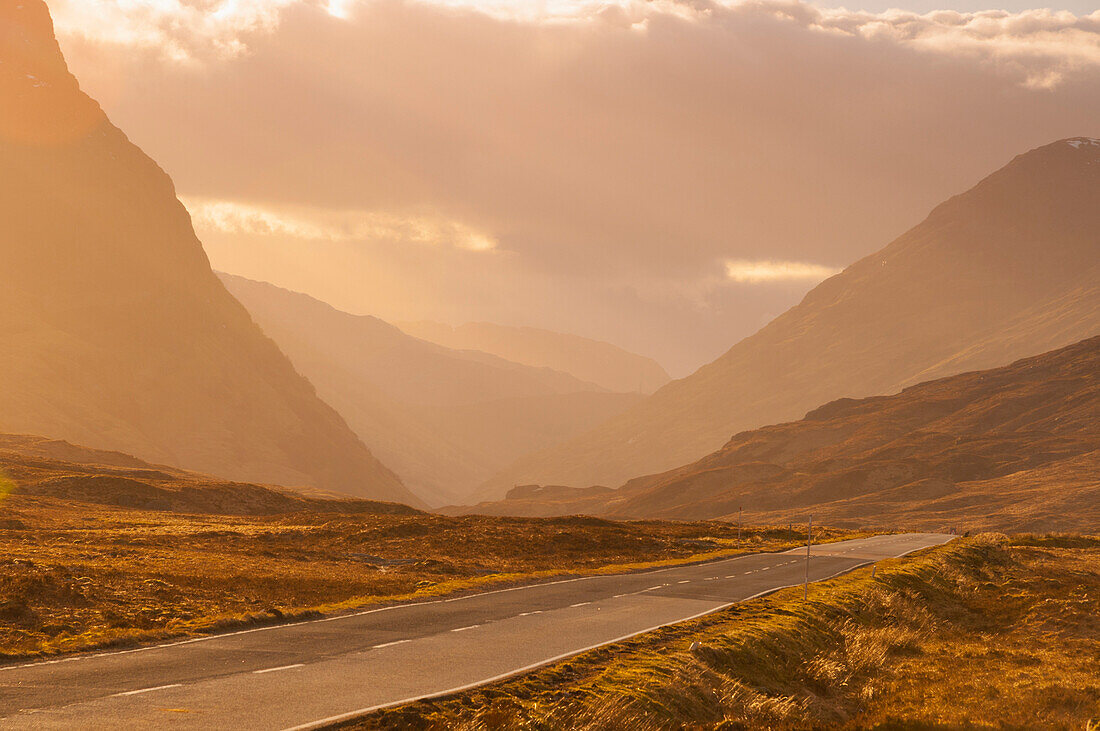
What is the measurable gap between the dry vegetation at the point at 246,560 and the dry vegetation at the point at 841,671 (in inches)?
396

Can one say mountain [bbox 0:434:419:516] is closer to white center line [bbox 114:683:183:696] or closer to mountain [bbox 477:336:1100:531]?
white center line [bbox 114:683:183:696]

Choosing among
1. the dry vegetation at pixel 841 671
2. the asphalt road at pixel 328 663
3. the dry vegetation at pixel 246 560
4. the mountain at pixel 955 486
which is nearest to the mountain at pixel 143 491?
the dry vegetation at pixel 246 560

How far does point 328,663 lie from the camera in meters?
19.2

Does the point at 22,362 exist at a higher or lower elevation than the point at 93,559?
higher

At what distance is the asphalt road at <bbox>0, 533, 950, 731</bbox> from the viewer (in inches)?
597

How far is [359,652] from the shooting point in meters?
20.5

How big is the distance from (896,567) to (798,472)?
524ft

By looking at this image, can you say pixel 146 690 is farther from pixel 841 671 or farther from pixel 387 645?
pixel 841 671

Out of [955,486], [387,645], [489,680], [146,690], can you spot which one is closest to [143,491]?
[387,645]

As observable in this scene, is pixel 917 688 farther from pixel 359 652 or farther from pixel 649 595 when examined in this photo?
pixel 359 652

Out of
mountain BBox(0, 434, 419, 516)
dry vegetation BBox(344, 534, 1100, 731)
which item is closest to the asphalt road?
dry vegetation BBox(344, 534, 1100, 731)

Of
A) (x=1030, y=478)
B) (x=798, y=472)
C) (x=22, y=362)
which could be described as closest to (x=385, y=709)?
(x=1030, y=478)

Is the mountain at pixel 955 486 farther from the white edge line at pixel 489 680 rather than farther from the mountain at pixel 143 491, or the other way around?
the white edge line at pixel 489 680

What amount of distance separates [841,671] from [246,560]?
98.6 feet
